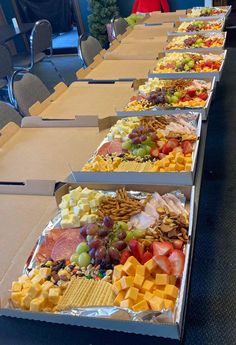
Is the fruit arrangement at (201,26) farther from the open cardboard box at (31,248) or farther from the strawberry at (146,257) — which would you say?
the strawberry at (146,257)

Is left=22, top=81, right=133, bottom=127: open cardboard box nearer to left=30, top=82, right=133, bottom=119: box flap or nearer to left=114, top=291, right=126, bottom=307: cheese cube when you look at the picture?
left=30, top=82, right=133, bottom=119: box flap

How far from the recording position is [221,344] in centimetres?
136

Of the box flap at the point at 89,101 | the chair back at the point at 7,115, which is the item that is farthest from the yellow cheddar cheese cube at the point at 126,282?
the chair back at the point at 7,115

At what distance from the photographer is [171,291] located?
782 mm

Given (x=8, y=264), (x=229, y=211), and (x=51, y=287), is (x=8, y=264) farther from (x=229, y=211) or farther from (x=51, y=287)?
(x=229, y=211)

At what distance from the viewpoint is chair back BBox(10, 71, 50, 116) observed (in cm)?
207

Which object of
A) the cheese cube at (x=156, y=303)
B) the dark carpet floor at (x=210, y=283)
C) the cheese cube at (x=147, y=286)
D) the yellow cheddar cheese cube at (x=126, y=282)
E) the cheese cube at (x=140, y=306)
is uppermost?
the yellow cheddar cheese cube at (x=126, y=282)

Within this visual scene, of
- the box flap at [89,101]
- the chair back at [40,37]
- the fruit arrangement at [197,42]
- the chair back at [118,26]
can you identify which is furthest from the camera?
the chair back at [118,26]

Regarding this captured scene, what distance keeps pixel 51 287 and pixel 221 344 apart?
0.84m

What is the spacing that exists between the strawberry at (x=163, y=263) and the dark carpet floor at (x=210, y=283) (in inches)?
6.5

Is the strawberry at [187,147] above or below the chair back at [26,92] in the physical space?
below

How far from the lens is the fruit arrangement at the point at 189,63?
81.7 inches

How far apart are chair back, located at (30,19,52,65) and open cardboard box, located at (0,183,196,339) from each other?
260cm

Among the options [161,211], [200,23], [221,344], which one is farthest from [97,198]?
[200,23]
